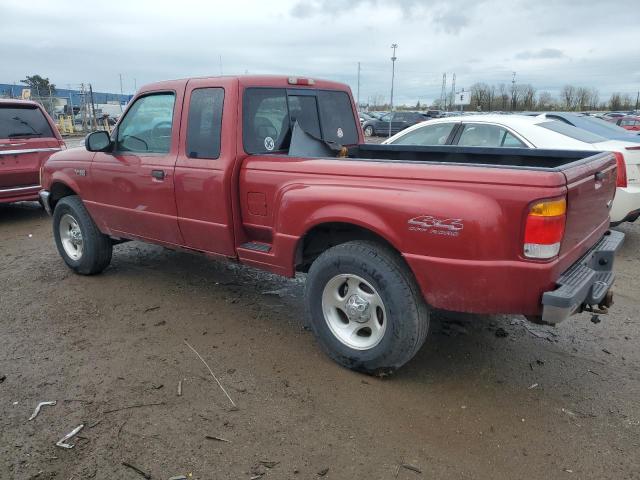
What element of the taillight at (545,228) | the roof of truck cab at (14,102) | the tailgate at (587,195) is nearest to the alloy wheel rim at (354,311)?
the taillight at (545,228)

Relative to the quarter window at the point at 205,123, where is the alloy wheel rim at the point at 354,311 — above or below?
below

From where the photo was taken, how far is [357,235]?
3498 millimetres

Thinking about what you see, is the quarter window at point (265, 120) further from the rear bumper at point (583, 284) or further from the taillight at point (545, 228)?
the rear bumper at point (583, 284)

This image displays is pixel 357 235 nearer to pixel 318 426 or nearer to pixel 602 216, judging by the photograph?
pixel 318 426

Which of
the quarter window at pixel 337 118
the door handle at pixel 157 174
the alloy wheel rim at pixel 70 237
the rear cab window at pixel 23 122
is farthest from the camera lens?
the rear cab window at pixel 23 122

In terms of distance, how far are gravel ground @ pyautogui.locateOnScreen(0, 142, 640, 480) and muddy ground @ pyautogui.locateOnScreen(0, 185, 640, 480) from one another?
0.04 feet

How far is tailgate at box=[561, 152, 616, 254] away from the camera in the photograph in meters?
2.78

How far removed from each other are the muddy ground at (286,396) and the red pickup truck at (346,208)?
1.50 ft

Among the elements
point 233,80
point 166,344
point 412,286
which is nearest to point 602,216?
point 412,286

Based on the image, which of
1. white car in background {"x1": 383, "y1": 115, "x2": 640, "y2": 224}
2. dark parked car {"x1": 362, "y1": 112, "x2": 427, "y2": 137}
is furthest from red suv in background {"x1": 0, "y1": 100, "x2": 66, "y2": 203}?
dark parked car {"x1": 362, "y1": 112, "x2": 427, "y2": 137}

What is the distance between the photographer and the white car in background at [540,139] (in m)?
5.86

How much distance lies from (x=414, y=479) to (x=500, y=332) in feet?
6.25

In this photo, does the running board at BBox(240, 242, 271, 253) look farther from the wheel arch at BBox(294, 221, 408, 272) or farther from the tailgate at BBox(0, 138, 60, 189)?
the tailgate at BBox(0, 138, 60, 189)

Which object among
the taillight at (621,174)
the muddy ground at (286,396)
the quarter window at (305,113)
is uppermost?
the quarter window at (305,113)
